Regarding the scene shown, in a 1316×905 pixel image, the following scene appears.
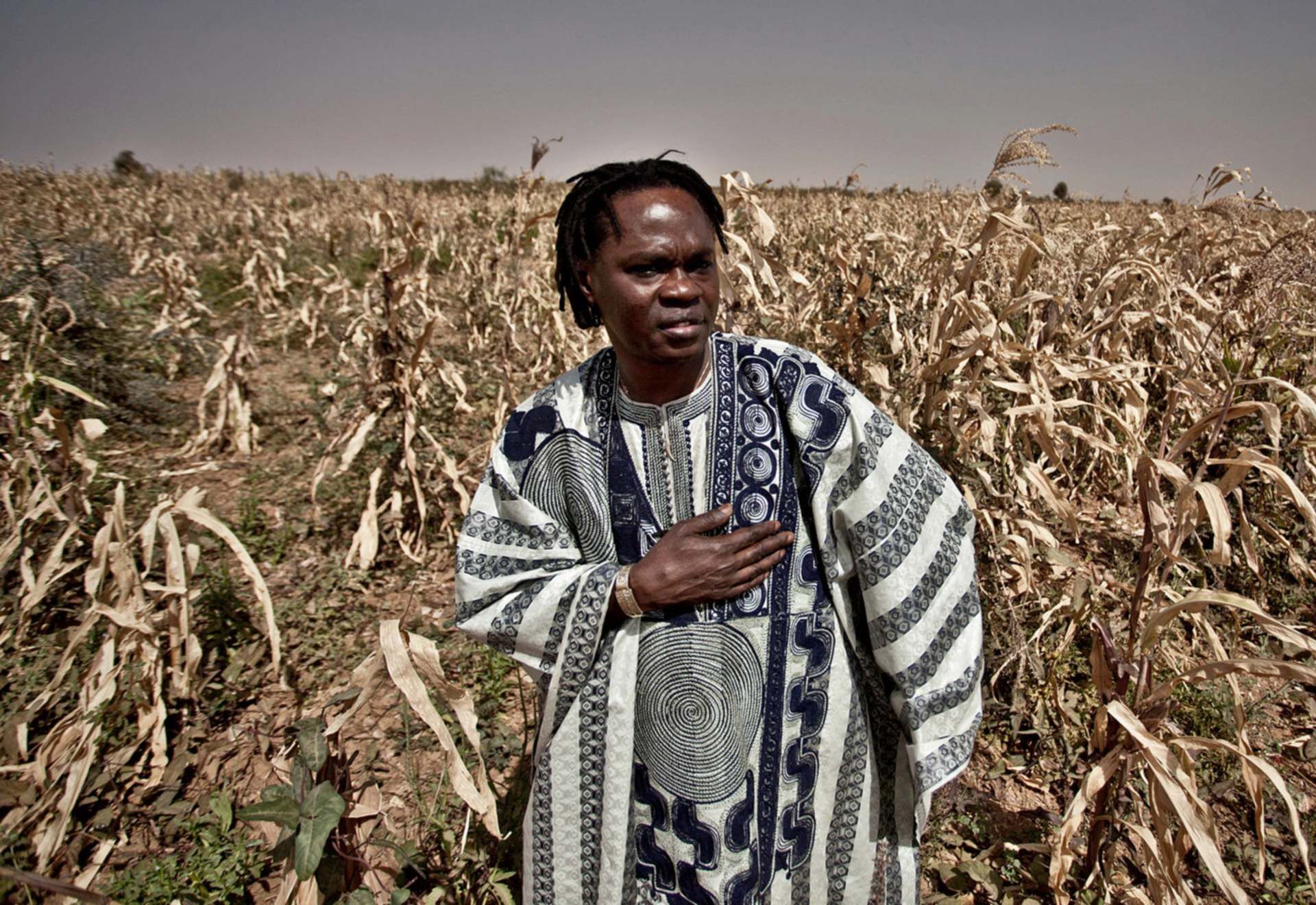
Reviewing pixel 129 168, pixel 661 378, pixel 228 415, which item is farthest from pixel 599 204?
pixel 129 168

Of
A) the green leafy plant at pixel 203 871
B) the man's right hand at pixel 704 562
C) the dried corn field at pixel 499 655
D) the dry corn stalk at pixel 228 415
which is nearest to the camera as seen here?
the man's right hand at pixel 704 562

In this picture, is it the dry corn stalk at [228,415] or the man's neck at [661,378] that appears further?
the dry corn stalk at [228,415]

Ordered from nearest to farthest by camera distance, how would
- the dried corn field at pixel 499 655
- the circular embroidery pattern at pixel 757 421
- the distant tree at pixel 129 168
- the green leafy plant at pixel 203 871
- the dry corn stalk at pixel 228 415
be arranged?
the circular embroidery pattern at pixel 757 421, the dried corn field at pixel 499 655, the green leafy plant at pixel 203 871, the dry corn stalk at pixel 228 415, the distant tree at pixel 129 168

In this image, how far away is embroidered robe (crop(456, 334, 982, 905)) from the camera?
1396 millimetres

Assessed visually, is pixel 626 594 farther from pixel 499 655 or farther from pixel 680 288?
pixel 499 655

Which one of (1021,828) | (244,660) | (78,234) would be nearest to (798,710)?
(1021,828)

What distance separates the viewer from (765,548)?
4.54 feet

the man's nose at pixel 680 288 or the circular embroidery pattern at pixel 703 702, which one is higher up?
the man's nose at pixel 680 288

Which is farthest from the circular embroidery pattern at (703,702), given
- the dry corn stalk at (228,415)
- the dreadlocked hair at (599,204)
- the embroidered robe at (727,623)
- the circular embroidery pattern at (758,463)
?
the dry corn stalk at (228,415)

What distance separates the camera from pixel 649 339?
4.49 ft

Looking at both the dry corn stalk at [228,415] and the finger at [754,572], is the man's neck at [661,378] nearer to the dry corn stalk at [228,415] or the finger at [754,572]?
the finger at [754,572]

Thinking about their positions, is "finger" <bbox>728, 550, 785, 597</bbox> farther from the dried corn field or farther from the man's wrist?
the dried corn field

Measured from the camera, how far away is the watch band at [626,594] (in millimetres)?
1376

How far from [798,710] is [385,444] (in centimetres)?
291
